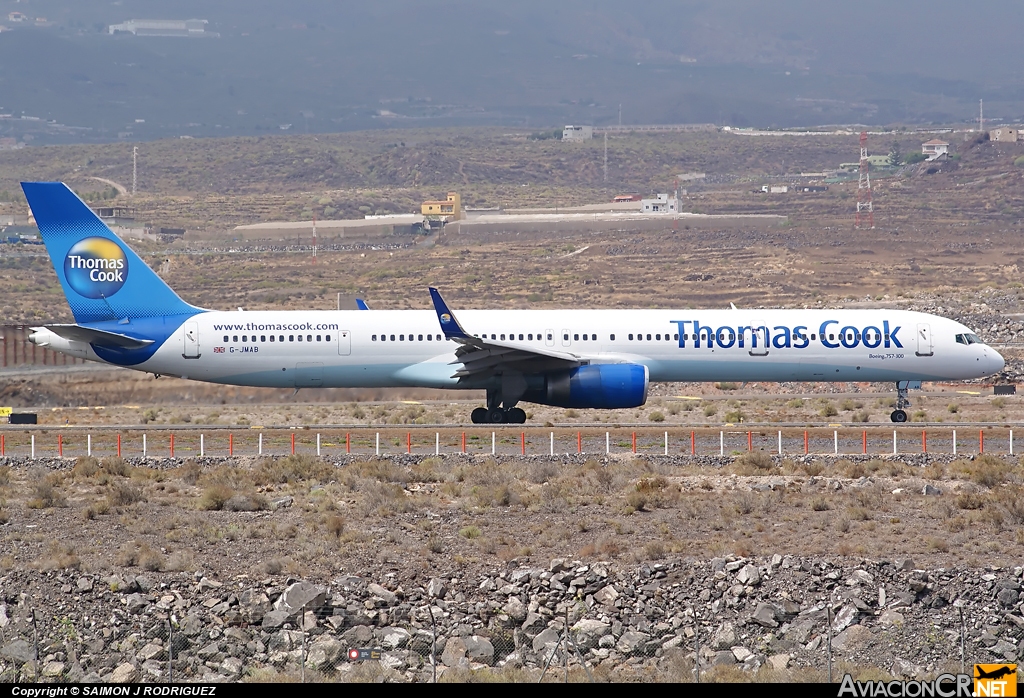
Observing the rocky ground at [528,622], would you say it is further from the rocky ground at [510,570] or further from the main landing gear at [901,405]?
the main landing gear at [901,405]

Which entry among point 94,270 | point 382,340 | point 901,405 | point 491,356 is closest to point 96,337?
point 94,270

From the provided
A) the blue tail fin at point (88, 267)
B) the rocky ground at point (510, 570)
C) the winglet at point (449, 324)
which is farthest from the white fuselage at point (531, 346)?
the rocky ground at point (510, 570)

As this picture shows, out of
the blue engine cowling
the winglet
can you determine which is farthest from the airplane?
the winglet

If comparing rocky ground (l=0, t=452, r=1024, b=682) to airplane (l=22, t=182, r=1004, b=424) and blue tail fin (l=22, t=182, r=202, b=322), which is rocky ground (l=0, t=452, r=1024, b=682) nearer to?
airplane (l=22, t=182, r=1004, b=424)

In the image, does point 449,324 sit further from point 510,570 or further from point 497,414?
point 510,570

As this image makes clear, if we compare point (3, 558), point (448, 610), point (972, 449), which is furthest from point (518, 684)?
point (972, 449)

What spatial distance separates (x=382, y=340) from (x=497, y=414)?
4.23 metres

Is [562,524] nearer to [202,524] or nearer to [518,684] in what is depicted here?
[202,524]

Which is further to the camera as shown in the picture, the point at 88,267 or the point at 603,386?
the point at 88,267

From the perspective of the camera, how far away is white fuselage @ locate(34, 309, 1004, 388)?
1667 inches

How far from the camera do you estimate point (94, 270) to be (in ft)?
139

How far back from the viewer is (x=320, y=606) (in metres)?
24.1

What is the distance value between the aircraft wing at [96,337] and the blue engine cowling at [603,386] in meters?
12.8

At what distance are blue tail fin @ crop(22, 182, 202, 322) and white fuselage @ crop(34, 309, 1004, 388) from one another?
0.97 meters
